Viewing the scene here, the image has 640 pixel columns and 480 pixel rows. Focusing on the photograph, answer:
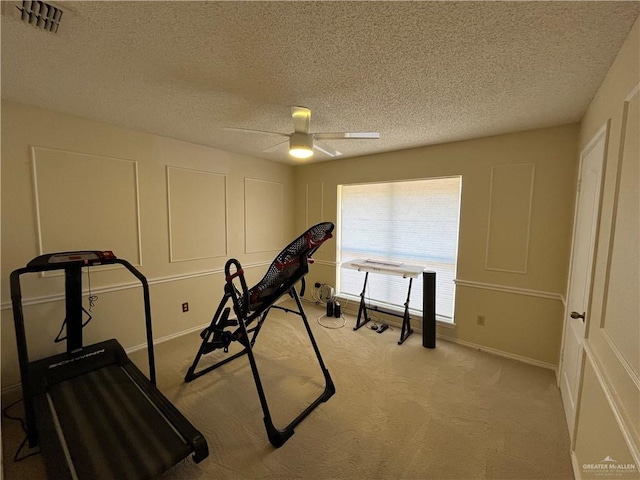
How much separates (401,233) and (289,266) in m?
2.22

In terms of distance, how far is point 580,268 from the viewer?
2.01 m

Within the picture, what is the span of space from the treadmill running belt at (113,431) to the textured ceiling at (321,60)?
224cm

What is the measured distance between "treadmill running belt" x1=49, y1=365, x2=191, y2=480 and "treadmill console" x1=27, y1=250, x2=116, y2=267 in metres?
0.95

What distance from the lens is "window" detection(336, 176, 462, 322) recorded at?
336cm

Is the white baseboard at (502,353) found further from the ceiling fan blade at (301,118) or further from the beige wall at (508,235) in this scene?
the ceiling fan blade at (301,118)

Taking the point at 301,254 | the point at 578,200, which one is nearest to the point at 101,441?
the point at 301,254

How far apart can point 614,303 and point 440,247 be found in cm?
223

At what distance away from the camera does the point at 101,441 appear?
5.18 feet

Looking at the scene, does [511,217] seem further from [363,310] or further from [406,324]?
→ [363,310]

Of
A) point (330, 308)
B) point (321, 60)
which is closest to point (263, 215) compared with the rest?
point (330, 308)

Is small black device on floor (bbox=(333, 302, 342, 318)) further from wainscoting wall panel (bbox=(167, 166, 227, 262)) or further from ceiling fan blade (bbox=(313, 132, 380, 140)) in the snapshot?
ceiling fan blade (bbox=(313, 132, 380, 140))

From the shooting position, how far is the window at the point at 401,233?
11.0 feet

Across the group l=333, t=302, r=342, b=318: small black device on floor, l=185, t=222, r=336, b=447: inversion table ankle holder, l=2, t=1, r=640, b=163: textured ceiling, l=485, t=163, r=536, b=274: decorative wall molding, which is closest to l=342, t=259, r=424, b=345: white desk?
l=333, t=302, r=342, b=318: small black device on floor

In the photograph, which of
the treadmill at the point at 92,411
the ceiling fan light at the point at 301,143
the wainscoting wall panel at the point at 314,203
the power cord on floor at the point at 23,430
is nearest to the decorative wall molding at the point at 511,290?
the wainscoting wall panel at the point at 314,203
